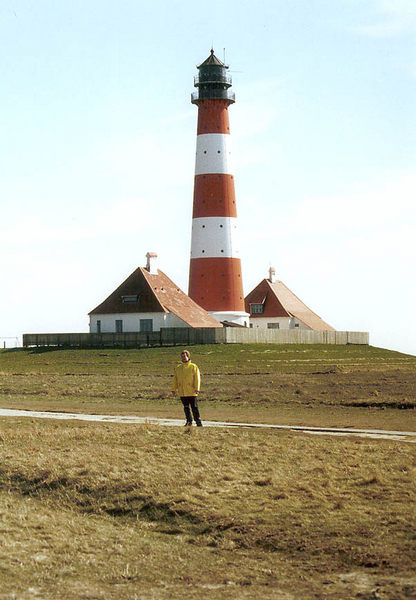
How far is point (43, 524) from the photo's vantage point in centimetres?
1461

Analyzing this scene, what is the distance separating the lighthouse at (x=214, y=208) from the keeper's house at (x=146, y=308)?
1.85 metres

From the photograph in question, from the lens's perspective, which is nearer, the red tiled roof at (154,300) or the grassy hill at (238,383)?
the grassy hill at (238,383)

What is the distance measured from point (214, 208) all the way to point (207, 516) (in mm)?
54206

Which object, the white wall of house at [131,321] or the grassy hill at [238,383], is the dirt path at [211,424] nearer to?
the grassy hill at [238,383]

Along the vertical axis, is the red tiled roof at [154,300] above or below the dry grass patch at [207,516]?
above

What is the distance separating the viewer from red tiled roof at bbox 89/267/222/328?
2653 inches

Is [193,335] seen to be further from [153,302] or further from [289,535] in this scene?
[289,535]

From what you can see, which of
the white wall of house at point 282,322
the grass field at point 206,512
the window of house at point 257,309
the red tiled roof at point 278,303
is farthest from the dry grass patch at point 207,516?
the window of house at point 257,309

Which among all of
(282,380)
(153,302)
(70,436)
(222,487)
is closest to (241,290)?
(153,302)

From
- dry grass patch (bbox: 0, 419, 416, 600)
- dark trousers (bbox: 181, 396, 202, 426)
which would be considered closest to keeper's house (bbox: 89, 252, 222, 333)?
dark trousers (bbox: 181, 396, 202, 426)

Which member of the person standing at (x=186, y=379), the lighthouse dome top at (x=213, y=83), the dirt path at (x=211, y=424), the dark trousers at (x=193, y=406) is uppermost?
the lighthouse dome top at (x=213, y=83)

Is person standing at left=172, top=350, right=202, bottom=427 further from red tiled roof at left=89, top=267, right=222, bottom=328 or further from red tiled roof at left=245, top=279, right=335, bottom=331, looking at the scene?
red tiled roof at left=245, top=279, right=335, bottom=331

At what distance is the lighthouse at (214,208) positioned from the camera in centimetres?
6781

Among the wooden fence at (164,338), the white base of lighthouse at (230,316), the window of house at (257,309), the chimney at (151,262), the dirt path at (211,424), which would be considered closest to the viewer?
the dirt path at (211,424)
